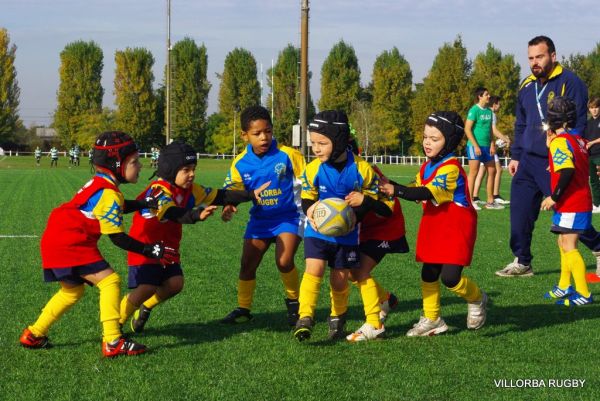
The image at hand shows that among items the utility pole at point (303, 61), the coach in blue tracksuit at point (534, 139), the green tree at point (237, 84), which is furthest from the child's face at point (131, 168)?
the green tree at point (237, 84)

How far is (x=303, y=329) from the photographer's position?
5.54 metres

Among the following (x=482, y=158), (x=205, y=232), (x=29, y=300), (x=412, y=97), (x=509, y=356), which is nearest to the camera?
(x=509, y=356)

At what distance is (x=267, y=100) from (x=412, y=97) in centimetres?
1622

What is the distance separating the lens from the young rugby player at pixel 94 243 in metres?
5.32

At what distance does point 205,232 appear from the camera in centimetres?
1284

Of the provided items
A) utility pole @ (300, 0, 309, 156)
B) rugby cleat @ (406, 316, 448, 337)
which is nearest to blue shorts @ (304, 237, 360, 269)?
rugby cleat @ (406, 316, 448, 337)

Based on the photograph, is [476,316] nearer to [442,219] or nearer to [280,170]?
[442,219]

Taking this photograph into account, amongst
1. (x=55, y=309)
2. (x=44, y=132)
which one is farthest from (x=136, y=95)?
(x=55, y=309)

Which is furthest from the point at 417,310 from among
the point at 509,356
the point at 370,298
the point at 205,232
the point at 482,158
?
the point at 482,158

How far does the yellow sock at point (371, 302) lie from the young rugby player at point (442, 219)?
0.32 meters

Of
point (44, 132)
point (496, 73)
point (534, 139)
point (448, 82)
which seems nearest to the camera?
point (534, 139)

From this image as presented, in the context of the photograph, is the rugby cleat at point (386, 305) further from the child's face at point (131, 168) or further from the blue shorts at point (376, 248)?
the child's face at point (131, 168)

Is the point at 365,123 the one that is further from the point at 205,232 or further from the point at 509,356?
the point at 509,356

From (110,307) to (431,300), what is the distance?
238 centimetres
